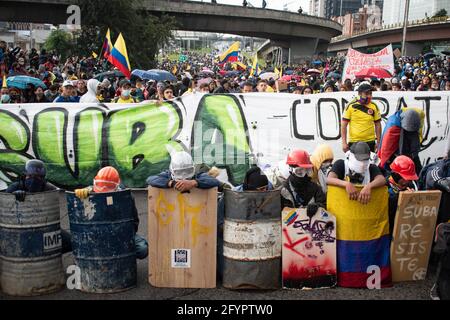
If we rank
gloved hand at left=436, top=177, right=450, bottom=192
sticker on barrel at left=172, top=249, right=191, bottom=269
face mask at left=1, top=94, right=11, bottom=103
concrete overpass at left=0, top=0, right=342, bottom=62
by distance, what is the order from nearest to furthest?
sticker on barrel at left=172, top=249, right=191, bottom=269
gloved hand at left=436, top=177, right=450, bottom=192
face mask at left=1, top=94, right=11, bottom=103
concrete overpass at left=0, top=0, right=342, bottom=62

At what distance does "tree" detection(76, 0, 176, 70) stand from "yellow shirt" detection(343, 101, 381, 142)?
30.9 meters

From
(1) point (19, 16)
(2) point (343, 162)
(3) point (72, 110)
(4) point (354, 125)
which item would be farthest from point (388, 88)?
(1) point (19, 16)

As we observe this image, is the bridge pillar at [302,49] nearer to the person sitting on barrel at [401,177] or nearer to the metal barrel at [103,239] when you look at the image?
the person sitting on barrel at [401,177]

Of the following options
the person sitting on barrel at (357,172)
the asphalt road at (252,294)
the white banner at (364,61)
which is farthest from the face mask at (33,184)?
the white banner at (364,61)

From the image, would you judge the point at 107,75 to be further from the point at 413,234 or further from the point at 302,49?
the point at 302,49

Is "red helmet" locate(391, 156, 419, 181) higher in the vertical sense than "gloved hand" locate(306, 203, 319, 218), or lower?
higher

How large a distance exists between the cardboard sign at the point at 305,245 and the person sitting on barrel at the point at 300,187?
9.4 inches

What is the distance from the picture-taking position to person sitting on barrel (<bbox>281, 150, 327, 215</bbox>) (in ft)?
17.9

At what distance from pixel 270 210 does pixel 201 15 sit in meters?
50.6

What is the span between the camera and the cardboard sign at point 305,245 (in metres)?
5.21

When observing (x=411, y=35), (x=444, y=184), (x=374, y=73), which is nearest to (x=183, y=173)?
(x=444, y=184)

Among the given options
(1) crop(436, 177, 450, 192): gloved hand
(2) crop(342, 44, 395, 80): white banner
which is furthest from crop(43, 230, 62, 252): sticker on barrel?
(2) crop(342, 44, 395, 80): white banner

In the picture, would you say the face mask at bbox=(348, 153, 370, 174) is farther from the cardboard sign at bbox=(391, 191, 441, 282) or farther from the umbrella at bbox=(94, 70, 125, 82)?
the umbrella at bbox=(94, 70, 125, 82)

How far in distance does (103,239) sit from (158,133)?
4.33m
